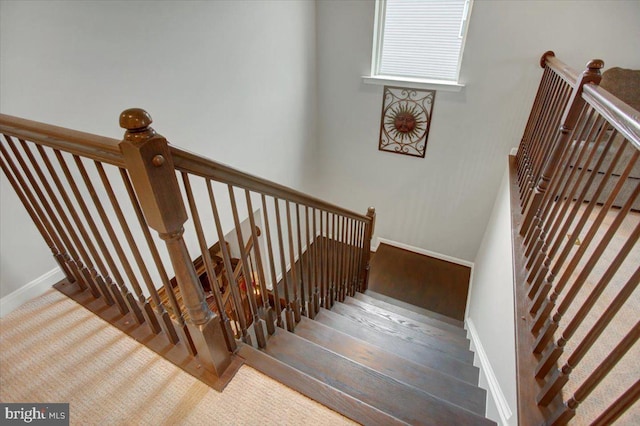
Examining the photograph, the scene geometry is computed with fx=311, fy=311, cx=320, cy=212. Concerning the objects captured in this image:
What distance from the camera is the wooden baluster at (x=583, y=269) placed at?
2.77 feet

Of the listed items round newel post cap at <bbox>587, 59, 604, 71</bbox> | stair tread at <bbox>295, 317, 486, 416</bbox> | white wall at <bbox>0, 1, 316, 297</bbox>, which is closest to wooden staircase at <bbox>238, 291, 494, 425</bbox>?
stair tread at <bbox>295, 317, 486, 416</bbox>

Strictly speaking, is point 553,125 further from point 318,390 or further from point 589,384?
point 318,390

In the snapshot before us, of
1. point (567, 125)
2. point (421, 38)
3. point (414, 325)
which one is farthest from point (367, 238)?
point (421, 38)

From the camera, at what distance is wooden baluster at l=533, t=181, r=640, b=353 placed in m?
0.84

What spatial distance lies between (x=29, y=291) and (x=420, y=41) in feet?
12.9

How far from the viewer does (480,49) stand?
10.4 feet

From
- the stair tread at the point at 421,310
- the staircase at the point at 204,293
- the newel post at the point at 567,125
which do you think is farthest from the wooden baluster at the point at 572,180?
the stair tread at the point at 421,310

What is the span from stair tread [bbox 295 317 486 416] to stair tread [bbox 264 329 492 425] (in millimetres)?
246

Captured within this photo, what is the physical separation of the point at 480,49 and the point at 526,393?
127 inches

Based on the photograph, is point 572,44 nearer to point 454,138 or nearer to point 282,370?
point 454,138

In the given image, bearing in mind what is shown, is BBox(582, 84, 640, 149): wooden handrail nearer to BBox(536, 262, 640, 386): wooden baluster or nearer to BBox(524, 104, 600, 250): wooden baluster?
BBox(524, 104, 600, 250): wooden baluster

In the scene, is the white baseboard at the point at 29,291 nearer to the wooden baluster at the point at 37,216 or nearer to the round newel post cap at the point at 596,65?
the wooden baluster at the point at 37,216

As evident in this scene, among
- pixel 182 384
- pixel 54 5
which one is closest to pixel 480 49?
pixel 54 5

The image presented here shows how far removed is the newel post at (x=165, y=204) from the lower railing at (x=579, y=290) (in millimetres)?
1116
